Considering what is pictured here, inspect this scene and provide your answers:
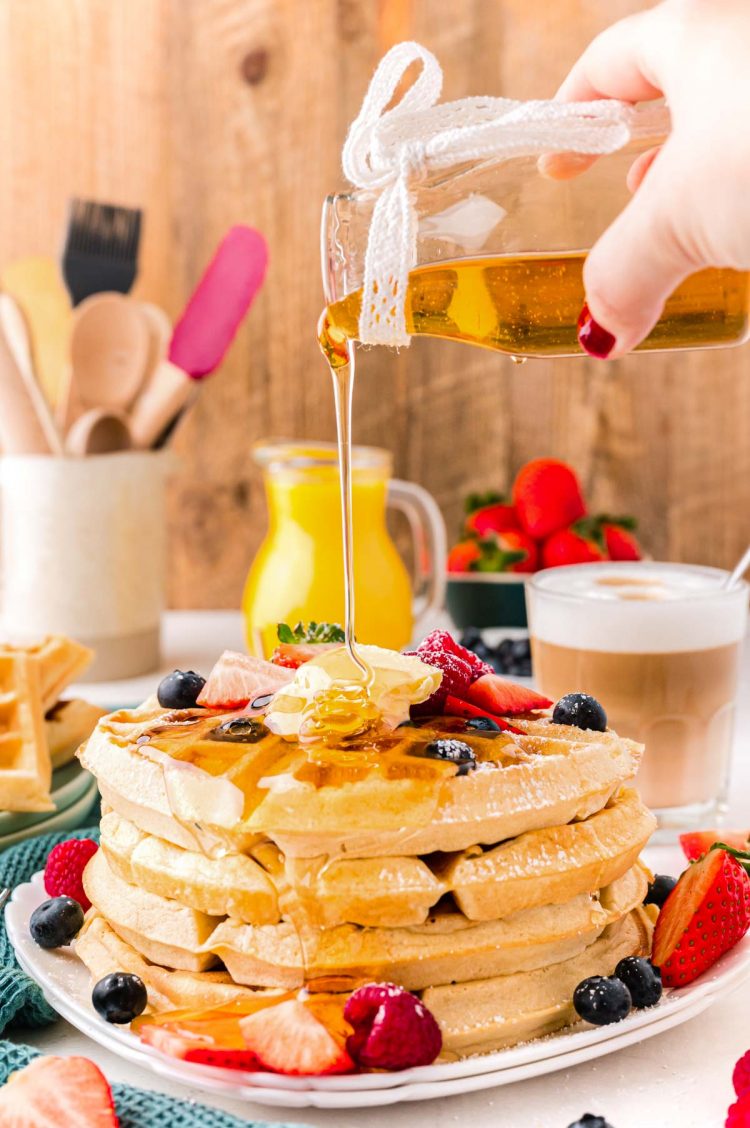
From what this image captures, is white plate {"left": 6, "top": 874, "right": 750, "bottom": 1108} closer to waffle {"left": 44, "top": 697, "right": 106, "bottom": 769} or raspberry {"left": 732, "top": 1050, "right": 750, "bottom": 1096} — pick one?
raspberry {"left": 732, "top": 1050, "right": 750, "bottom": 1096}

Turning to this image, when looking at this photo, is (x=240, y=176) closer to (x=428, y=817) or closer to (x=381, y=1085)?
(x=428, y=817)

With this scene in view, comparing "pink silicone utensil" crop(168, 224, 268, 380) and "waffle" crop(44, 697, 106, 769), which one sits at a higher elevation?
"pink silicone utensil" crop(168, 224, 268, 380)

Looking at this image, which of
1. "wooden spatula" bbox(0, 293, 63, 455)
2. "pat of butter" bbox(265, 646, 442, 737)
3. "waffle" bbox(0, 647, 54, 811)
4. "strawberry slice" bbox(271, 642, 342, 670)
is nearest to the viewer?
"pat of butter" bbox(265, 646, 442, 737)

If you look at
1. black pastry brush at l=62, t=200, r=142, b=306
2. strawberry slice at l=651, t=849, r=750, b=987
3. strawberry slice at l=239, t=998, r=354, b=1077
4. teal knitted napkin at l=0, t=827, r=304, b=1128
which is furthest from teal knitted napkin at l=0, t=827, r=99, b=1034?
black pastry brush at l=62, t=200, r=142, b=306

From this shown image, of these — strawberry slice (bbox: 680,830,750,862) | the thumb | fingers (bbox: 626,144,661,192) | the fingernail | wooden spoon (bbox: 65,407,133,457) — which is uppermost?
fingers (bbox: 626,144,661,192)

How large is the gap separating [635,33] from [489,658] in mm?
1552

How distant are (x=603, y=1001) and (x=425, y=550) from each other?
1.49 meters

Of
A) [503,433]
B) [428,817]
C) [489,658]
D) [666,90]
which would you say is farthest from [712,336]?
[503,433]

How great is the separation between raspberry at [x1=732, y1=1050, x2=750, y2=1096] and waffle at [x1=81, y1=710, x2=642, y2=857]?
10.6 inches

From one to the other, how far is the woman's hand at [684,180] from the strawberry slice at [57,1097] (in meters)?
0.72

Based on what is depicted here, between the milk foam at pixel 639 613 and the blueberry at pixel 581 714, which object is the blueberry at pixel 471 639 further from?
the blueberry at pixel 581 714

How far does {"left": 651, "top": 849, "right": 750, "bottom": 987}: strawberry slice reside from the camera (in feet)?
3.89

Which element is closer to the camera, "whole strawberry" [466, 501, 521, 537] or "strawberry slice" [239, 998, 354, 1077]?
"strawberry slice" [239, 998, 354, 1077]

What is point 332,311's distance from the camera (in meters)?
1.21
